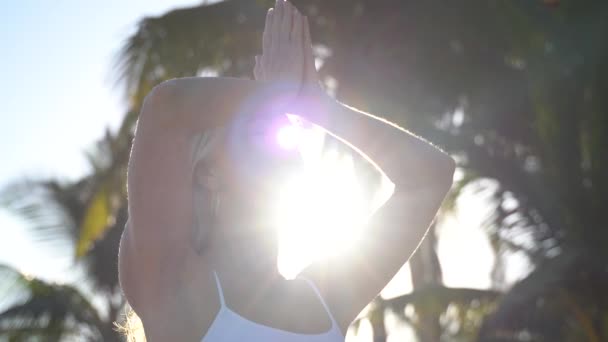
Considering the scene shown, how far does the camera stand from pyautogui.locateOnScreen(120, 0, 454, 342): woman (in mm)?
1555

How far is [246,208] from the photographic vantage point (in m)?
1.75

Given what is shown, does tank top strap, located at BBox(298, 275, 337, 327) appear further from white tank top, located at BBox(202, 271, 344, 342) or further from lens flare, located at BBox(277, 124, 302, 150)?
lens flare, located at BBox(277, 124, 302, 150)

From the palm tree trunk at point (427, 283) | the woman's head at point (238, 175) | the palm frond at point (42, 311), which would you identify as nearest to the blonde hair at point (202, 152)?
the woman's head at point (238, 175)

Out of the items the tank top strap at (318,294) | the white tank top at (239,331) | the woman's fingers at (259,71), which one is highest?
the woman's fingers at (259,71)

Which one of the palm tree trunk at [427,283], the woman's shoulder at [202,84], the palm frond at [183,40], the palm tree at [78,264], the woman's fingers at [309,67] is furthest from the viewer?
the palm tree at [78,264]

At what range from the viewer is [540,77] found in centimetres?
929

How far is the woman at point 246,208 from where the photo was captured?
1.55 m

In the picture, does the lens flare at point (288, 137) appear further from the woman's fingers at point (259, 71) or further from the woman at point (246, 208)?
the woman's fingers at point (259, 71)

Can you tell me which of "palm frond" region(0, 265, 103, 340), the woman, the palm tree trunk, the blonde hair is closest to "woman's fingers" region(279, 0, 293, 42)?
the woman

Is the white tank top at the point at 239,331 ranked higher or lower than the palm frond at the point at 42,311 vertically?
higher

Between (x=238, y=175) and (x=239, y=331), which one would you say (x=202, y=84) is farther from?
(x=239, y=331)

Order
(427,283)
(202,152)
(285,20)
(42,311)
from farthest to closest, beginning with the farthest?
(42,311) < (427,283) < (285,20) < (202,152)

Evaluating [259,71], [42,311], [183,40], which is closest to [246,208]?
[259,71]

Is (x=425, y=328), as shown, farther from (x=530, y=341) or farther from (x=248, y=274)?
(x=248, y=274)
